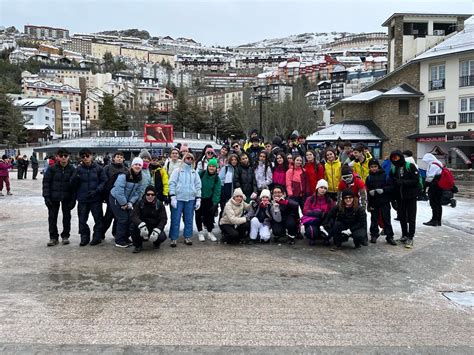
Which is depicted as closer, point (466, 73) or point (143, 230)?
point (143, 230)

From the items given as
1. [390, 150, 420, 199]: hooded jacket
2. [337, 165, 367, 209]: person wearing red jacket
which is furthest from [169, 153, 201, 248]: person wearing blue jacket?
[390, 150, 420, 199]: hooded jacket

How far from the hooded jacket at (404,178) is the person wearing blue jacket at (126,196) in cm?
461

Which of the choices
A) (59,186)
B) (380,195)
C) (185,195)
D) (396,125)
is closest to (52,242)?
(59,186)

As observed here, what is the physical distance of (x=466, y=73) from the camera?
92.9ft

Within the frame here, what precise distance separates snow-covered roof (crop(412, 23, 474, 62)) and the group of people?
2467cm

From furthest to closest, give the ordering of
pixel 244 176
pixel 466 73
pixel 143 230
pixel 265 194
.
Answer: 1. pixel 466 73
2. pixel 244 176
3. pixel 265 194
4. pixel 143 230

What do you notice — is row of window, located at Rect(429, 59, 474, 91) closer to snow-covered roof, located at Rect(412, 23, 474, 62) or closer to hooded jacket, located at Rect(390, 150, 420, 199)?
snow-covered roof, located at Rect(412, 23, 474, 62)

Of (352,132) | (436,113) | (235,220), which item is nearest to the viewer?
(235,220)

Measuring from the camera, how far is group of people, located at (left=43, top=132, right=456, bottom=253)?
7.02m

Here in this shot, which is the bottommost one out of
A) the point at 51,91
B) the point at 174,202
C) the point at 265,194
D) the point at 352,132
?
the point at 174,202

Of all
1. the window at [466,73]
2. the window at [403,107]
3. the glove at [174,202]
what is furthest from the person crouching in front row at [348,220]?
the window at [403,107]

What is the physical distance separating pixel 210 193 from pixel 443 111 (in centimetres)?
2730

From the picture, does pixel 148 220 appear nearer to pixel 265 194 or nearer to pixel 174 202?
pixel 174 202

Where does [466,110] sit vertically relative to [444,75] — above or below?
below
